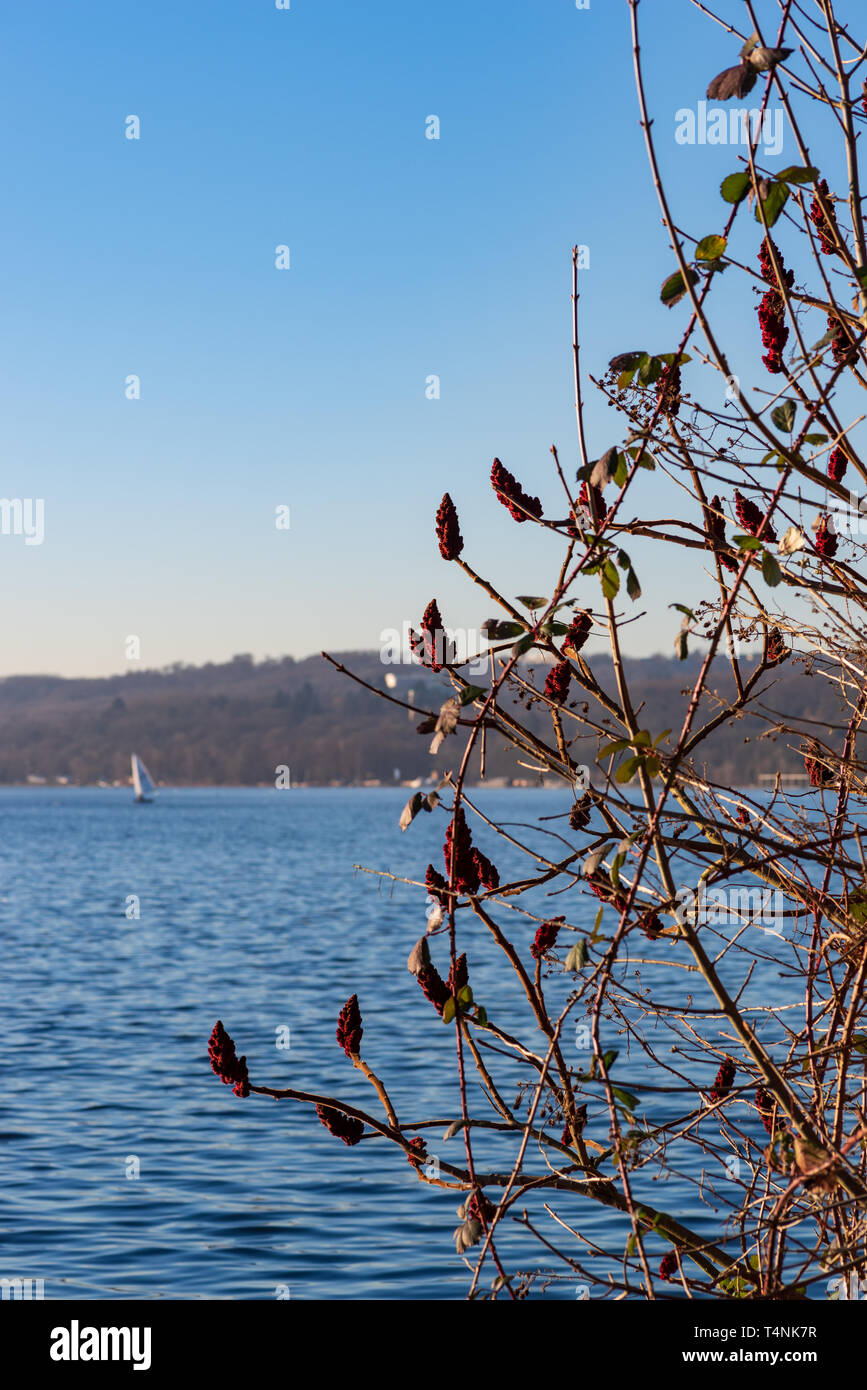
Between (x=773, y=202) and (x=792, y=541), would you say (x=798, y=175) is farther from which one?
(x=792, y=541)

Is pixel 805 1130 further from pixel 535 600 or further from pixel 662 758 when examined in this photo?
pixel 535 600

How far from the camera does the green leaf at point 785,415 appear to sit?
275cm

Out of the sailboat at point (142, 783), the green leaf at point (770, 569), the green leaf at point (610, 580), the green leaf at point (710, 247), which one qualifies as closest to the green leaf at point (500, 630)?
the green leaf at point (610, 580)

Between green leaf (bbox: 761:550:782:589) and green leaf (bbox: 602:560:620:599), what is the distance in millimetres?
292

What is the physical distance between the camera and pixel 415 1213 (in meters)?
10.4

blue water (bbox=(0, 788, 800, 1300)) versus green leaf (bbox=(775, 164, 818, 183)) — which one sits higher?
green leaf (bbox=(775, 164, 818, 183))

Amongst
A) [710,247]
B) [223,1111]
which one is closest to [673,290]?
[710,247]

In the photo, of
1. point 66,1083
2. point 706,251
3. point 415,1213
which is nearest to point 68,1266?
point 415,1213

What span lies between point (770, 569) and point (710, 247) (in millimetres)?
627

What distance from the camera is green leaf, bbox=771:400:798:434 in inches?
108

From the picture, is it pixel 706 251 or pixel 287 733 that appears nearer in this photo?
pixel 706 251

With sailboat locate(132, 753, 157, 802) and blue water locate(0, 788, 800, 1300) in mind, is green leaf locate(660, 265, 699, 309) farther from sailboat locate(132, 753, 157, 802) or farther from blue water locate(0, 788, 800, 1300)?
sailboat locate(132, 753, 157, 802)

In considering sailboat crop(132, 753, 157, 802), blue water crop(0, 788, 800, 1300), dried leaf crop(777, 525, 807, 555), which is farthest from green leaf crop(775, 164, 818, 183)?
sailboat crop(132, 753, 157, 802)
